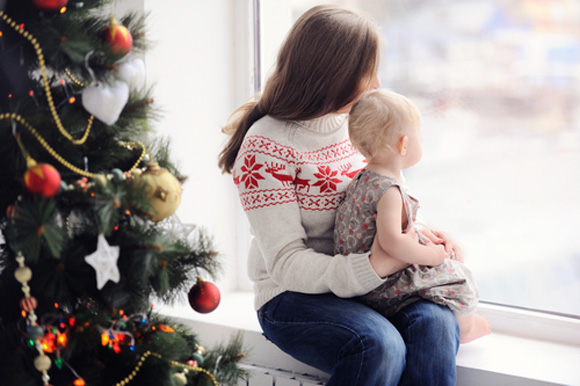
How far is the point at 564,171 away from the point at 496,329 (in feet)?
1.50

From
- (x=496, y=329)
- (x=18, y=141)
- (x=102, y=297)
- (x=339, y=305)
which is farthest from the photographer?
(x=496, y=329)

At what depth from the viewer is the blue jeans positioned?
4.03ft

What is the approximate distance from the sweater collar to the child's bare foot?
531mm

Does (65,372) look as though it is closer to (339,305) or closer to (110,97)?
(110,97)

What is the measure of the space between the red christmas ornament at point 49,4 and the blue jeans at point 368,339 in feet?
2.54

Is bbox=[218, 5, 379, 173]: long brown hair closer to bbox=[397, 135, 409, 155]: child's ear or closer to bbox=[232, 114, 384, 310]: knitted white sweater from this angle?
bbox=[232, 114, 384, 310]: knitted white sweater

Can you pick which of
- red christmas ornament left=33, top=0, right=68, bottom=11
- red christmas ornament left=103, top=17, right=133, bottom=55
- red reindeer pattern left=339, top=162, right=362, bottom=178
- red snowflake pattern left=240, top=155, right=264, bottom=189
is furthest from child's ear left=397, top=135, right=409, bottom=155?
red christmas ornament left=33, top=0, right=68, bottom=11

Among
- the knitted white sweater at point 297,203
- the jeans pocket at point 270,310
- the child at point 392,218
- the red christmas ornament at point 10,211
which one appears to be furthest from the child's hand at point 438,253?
the red christmas ornament at point 10,211

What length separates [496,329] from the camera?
1.66 meters

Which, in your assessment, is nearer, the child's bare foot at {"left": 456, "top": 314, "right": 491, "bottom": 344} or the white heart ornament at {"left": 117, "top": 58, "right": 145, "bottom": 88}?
the white heart ornament at {"left": 117, "top": 58, "right": 145, "bottom": 88}

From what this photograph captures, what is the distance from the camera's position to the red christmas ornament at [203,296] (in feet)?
3.73

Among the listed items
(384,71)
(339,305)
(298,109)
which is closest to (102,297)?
(339,305)

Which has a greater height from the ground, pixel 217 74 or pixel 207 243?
pixel 217 74

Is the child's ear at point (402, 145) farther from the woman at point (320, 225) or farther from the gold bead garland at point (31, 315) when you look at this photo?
the gold bead garland at point (31, 315)
